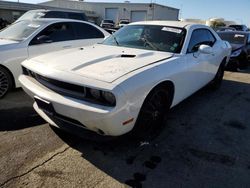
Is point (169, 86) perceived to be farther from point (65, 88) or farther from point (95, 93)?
point (65, 88)

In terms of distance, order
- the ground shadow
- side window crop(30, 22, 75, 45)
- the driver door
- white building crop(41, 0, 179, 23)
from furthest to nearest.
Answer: white building crop(41, 0, 179, 23) → side window crop(30, 22, 75, 45) → the driver door → the ground shadow

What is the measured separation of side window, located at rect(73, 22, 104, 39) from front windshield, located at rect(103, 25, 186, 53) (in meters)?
1.96

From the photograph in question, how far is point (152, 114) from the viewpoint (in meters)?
3.23

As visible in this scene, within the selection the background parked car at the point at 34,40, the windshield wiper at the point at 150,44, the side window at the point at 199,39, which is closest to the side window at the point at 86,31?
the background parked car at the point at 34,40

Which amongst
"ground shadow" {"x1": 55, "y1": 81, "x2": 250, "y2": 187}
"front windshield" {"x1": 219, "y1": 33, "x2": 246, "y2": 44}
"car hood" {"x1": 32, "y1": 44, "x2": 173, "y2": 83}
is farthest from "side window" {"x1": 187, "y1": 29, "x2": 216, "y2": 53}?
"front windshield" {"x1": 219, "y1": 33, "x2": 246, "y2": 44}

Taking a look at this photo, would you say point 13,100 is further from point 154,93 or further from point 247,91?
point 247,91

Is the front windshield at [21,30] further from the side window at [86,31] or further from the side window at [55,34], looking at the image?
the side window at [86,31]

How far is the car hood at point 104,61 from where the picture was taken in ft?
8.87

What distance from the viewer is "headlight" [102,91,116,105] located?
246cm

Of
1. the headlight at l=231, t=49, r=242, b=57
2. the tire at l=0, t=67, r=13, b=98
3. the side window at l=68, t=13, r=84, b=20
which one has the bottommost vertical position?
the headlight at l=231, t=49, r=242, b=57

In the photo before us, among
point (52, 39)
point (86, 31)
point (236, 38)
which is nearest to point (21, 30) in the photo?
point (52, 39)

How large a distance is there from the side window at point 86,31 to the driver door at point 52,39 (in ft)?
0.58

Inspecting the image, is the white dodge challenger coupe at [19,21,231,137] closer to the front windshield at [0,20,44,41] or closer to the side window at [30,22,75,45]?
the side window at [30,22,75,45]

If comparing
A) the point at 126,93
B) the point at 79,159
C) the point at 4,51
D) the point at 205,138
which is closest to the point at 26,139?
the point at 79,159
